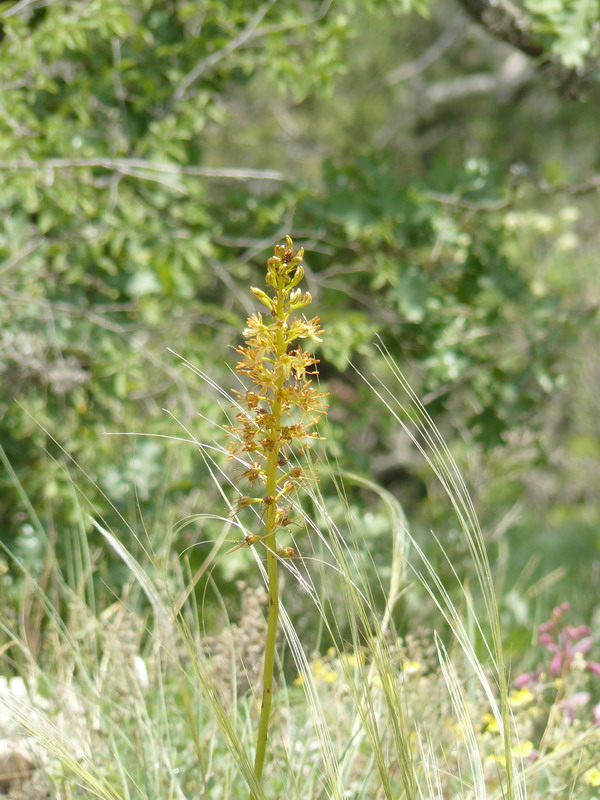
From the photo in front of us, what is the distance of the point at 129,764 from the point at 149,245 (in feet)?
5.57

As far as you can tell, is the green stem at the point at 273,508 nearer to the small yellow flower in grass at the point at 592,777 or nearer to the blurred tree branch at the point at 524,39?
the small yellow flower in grass at the point at 592,777

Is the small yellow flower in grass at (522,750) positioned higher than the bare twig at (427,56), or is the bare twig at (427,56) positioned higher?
the bare twig at (427,56)

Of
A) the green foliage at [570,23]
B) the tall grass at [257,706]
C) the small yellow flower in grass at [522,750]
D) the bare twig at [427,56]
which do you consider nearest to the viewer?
the tall grass at [257,706]

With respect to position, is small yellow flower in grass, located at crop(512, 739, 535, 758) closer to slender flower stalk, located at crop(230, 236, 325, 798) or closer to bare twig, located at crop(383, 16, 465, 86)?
slender flower stalk, located at crop(230, 236, 325, 798)

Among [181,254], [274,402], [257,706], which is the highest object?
[274,402]

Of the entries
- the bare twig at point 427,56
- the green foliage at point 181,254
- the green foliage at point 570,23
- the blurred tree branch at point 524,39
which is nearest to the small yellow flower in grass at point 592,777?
the green foliage at point 181,254

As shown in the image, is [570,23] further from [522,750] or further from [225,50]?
[522,750]

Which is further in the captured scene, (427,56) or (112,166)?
(427,56)

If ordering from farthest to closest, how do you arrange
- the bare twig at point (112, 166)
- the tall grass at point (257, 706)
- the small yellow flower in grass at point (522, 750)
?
the bare twig at point (112, 166)
the small yellow flower in grass at point (522, 750)
the tall grass at point (257, 706)

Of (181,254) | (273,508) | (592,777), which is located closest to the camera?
(273,508)

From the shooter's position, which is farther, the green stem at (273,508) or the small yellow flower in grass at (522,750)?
the small yellow flower in grass at (522,750)

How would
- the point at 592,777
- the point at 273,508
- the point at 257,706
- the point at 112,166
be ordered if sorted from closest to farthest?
the point at 273,508 < the point at 592,777 < the point at 257,706 < the point at 112,166

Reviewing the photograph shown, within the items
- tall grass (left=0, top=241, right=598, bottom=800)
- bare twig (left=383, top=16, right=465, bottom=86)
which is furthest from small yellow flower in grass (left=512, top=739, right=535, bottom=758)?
bare twig (left=383, top=16, right=465, bottom=86)

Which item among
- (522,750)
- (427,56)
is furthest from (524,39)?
(427,56)
